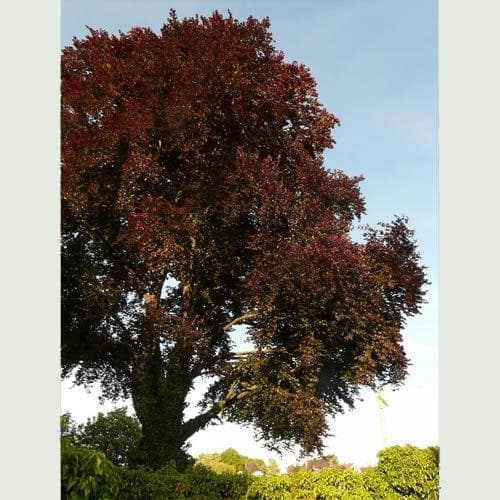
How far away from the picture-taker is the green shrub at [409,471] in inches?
440

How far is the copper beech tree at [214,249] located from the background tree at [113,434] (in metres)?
0.63

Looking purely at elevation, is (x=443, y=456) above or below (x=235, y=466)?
above

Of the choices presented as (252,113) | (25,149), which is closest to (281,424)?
(252,113)

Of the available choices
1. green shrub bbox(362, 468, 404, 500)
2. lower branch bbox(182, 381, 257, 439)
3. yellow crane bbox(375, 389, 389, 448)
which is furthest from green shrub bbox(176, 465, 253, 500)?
lower branch bbox(182, 381, 257, 439)

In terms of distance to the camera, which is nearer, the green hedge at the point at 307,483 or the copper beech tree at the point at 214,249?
the green hedge at the point at 307,483

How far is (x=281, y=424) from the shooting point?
13.1 meters

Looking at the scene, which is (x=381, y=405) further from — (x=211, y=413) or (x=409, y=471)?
(x=211, y=413)

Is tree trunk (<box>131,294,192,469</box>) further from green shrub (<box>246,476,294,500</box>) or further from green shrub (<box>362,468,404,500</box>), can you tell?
green shrub (<box>362,468,404,500</box>)

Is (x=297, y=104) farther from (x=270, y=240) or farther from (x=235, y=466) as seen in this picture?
(x=235, y=466)

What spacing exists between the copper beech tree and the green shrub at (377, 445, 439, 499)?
1.64 meters

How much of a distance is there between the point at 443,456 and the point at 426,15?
8.35m

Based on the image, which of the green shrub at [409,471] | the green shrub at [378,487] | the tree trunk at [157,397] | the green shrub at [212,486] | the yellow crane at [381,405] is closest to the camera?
the green shrub at [212,486]

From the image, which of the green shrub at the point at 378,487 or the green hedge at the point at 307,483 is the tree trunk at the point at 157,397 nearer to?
the green hedge at the point at 307,483

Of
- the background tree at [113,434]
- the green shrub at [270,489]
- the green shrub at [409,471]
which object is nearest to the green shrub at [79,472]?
the green shrub at [270,489]
